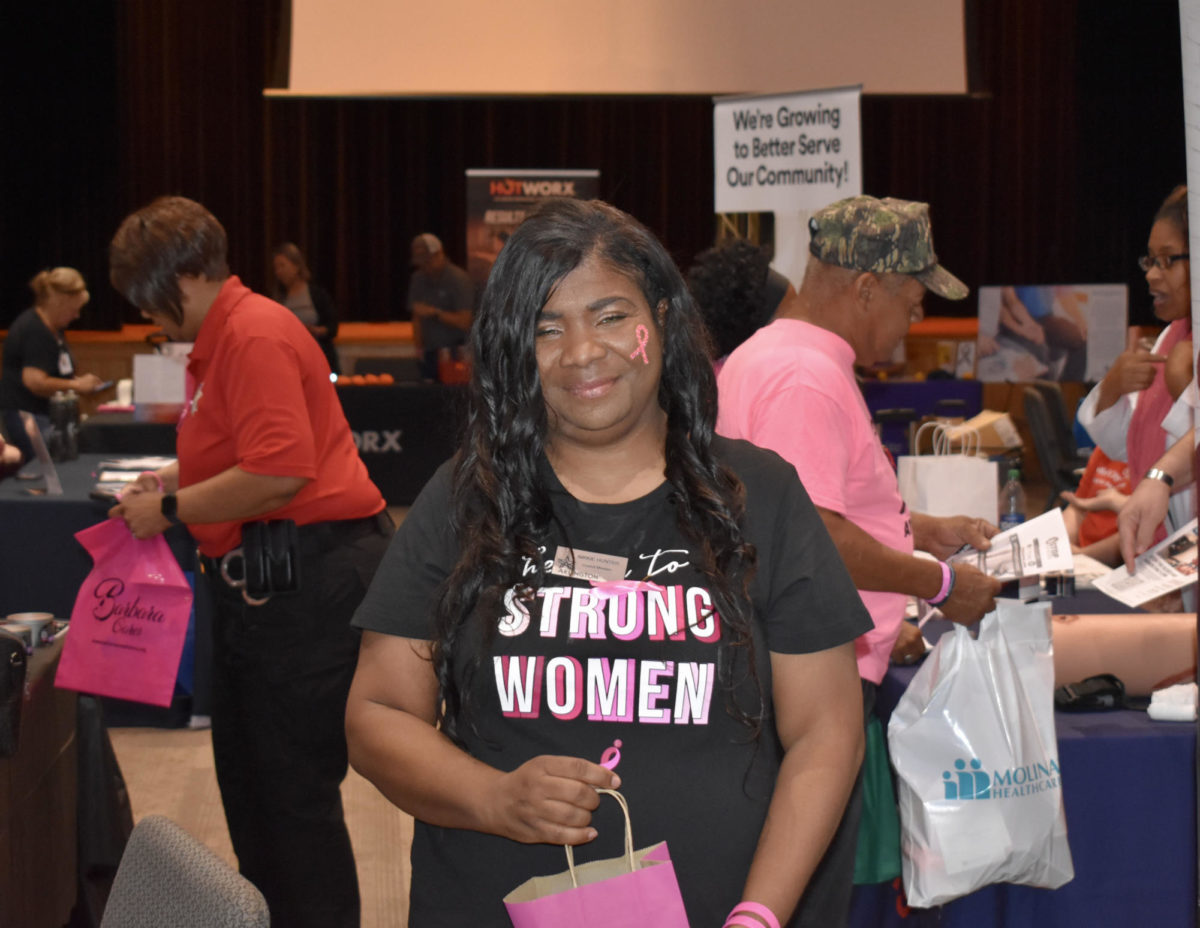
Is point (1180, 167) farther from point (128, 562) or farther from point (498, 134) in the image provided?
point (128, 562)

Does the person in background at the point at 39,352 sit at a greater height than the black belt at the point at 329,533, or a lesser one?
greater

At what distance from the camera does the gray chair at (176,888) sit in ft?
3.47

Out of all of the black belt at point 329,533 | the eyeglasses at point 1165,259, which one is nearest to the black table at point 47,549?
the black belt at point 329,533

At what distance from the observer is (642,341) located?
52.4 inches

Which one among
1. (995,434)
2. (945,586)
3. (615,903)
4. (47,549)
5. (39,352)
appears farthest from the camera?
(39,352)

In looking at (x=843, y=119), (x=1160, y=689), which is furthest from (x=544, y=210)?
(x=843, y=119)

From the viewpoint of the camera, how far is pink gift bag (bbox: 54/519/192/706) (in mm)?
2615

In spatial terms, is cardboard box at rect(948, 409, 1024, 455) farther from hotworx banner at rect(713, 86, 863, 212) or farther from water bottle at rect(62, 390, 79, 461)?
water bottle at rect(62, 390, 79, 461)

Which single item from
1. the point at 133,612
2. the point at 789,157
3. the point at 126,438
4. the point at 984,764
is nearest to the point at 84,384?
the point at 126,438

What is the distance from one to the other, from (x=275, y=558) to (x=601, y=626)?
1.22 metres

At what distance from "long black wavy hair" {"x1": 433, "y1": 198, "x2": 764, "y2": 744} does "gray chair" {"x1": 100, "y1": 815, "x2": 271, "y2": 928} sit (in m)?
0.28

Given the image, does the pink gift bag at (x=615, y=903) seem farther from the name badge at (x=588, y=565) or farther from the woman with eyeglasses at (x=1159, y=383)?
the woman with eyeglasses at (x=1159, y=383)

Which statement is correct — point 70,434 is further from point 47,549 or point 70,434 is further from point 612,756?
point 612,756

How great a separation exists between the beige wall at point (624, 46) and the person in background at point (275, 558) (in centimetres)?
503
